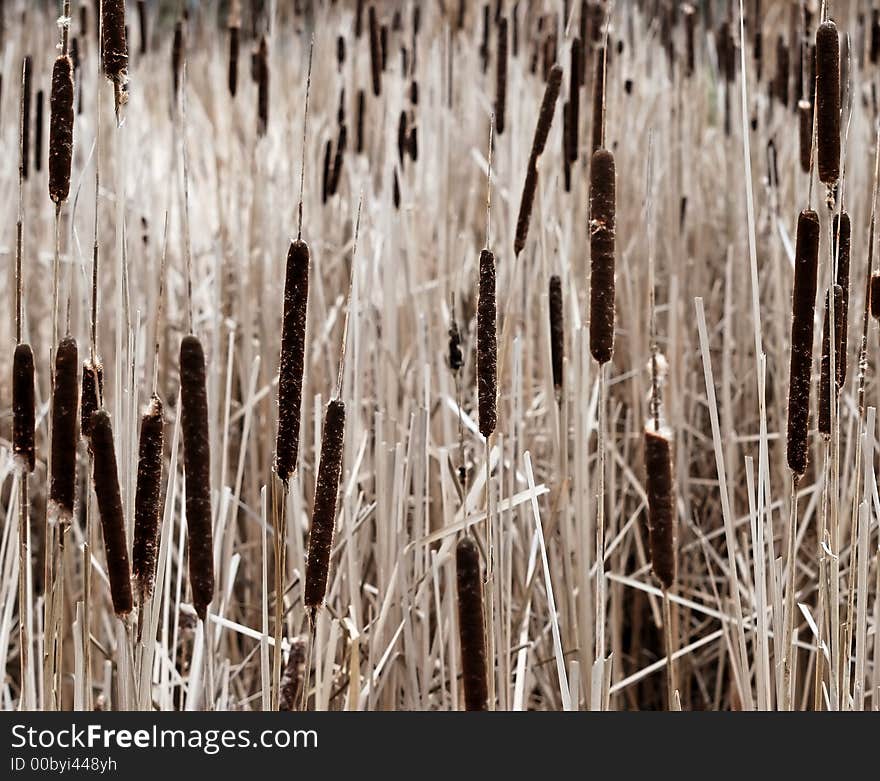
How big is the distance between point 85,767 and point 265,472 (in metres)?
0.68

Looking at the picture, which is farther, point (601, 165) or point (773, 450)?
point (773, 450)

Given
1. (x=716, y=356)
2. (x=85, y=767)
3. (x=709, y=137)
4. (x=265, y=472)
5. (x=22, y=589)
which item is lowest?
(x=85, y=767)

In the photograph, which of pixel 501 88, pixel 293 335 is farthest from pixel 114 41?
pixel 501 88

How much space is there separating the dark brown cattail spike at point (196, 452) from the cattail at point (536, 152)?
1.46ft

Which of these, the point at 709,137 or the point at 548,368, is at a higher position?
the point at 709,137

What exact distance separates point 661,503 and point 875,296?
29 cm

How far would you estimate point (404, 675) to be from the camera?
3.31 ft

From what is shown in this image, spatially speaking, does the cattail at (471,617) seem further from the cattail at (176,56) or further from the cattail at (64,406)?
the cattail at (176,56)

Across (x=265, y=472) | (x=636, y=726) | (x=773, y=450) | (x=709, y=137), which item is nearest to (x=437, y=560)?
(x=636, y=726)

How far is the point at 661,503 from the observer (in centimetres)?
58

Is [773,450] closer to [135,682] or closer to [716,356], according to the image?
[716,356]

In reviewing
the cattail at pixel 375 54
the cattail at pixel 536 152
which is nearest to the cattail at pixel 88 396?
the cattail at pixel 536 152

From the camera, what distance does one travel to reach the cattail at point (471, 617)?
0.51 metres

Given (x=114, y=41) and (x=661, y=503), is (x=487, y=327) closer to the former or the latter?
(x=661, y=503)
